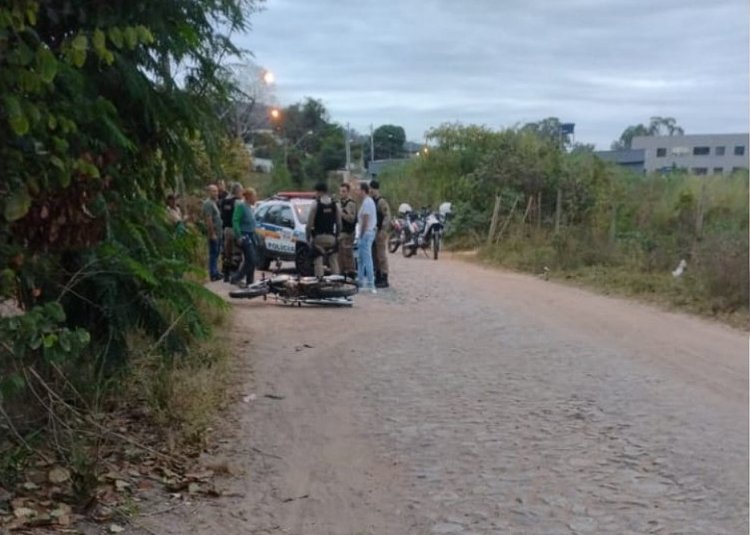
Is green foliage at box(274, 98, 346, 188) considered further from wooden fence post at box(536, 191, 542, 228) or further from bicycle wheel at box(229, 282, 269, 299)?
bicycle wheel at box(229, 282, 269, 299)

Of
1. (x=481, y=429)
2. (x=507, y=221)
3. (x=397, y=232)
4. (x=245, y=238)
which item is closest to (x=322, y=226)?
(x=245, y=238)

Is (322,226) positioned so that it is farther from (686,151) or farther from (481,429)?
(686,151)

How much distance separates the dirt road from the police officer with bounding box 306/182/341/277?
2.52 metres

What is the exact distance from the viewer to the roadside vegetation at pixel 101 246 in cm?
372

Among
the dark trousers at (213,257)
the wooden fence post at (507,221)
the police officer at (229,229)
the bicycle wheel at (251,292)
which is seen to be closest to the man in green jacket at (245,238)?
the police officer at (229,229)

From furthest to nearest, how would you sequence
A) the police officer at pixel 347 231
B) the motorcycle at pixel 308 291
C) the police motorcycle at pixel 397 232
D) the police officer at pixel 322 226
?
the police motorcycle at pixel 397 232
the police officer at pixel 347 231
the police officer at pixel 322 226
the motorcycle at pixel 308 291

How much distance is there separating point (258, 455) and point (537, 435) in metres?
2.08

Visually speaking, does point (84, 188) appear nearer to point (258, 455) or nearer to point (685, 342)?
point (258, 455)

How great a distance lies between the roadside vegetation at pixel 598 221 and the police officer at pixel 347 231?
4.61 meters

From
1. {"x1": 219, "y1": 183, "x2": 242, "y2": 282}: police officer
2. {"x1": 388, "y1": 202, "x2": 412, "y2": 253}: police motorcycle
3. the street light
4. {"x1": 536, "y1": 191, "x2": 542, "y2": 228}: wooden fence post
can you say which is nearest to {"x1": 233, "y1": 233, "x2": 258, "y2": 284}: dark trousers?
{"x1": 219, "y1": 183, "x2": 242, "y2": 282}: police officer

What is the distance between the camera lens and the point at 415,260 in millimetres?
24875

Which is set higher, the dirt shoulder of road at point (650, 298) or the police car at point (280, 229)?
the police car at point (280, 229)

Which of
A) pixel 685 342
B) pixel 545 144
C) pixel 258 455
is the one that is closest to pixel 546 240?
pixel 545 144

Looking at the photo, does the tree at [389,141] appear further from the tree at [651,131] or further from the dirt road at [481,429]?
the dirt road at [481,429]
